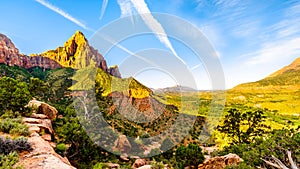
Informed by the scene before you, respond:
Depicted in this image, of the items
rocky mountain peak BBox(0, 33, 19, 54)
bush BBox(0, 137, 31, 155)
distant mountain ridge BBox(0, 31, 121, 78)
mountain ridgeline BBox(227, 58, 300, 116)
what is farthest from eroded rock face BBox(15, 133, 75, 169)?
rocky mountain peak BBox(0, 33, 19, 54)

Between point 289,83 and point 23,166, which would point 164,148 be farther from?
point 289,83

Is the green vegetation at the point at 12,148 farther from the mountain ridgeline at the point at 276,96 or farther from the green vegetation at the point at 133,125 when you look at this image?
the mountain ridgeline at the point at 276,96

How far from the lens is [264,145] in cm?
1145

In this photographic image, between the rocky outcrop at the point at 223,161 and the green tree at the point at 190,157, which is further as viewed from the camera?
the green tree at the point at 190,157

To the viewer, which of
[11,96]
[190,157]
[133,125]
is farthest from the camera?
[133,125]

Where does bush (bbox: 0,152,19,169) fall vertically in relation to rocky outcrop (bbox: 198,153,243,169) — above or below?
above

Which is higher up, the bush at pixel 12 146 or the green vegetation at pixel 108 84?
the green vegetation at pixel 108 84

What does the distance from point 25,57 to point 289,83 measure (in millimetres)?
122890

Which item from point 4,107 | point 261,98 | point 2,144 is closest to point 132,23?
point 2,144

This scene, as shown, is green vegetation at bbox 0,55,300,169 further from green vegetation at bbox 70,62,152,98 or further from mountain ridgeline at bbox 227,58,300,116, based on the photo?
mountain ridgeline at bbox 227,58,300,116

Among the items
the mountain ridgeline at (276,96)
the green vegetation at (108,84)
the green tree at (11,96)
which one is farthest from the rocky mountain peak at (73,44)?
the green tree at (11,96)

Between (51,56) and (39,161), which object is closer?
(39,161)

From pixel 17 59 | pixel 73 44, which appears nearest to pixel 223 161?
pixel 73 44

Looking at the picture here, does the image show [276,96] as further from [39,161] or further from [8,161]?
[8,161]
